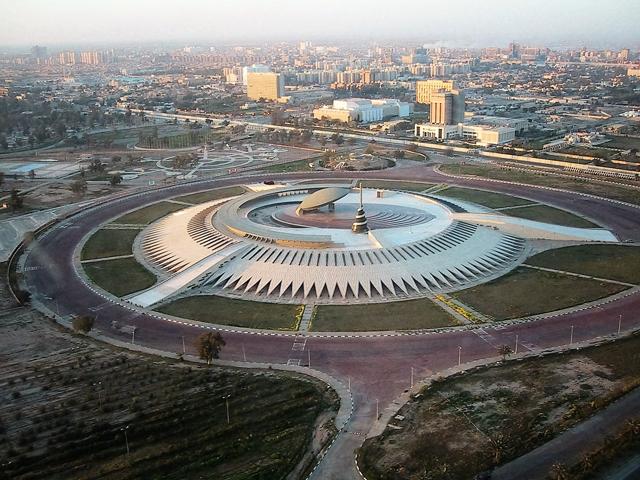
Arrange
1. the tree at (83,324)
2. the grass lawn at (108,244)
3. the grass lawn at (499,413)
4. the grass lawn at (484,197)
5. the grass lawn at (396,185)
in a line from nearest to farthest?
the grass lawn at (499,413) → the tree at (83,324) → the grass lawn at (108,244) → the grass lawn at (484,197) → the grass lawn at (396,185)

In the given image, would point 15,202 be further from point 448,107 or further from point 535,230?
point 448,107

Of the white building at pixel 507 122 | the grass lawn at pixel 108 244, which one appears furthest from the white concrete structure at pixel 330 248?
the white building at pixel 507 122

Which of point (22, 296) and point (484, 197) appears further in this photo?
point (484, 197)

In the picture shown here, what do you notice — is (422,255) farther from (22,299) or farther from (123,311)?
(22,299)

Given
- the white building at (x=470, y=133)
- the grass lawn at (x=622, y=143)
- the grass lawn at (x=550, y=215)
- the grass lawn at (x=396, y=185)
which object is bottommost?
the grass lawn at (x=550, y=215)

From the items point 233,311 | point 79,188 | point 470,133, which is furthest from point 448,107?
point 233,311

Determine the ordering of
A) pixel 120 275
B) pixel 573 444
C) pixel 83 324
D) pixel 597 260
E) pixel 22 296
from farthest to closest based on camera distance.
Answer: pixel 597 260 → pixel 120 275 → pixel 22 296 → pixel 83 324 → pixel 573 444

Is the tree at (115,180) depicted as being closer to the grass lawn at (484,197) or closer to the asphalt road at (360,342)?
the asphalt road at (360,342)

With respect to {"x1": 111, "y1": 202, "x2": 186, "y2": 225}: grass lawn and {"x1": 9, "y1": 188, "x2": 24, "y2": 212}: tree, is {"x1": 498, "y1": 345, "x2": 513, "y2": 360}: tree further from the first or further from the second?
{"x1": 9, "y1": 188, "x2": 24, "y2": 212}: tree
